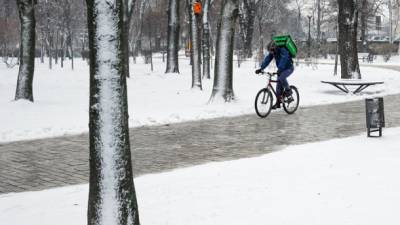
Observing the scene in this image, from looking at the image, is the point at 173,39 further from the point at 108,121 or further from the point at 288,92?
the point at 108,121

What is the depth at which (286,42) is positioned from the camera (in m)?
13.1

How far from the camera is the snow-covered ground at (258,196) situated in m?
5.50

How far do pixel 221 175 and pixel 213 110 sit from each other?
7537 millimetres

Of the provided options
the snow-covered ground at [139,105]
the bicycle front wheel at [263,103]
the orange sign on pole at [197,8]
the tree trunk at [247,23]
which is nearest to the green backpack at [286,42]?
the bicycle front wheel at [263,103]

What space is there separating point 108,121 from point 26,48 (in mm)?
11662

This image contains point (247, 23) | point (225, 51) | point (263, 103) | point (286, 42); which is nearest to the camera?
point (286, 42)

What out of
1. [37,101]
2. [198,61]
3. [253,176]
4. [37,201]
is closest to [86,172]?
[37,201]

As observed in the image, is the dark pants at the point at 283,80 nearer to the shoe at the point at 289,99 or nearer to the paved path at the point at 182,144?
the shoe at the point at 289,99

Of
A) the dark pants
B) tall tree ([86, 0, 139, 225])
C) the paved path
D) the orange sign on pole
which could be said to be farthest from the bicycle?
tall tree ([86, 0, 139, 225])

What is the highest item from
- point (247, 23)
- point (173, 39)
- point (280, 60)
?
point (247, 23)

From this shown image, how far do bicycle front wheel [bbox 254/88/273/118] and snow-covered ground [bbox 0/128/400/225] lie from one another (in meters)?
5.28

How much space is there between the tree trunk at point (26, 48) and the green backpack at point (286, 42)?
664cm

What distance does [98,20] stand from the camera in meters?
4.52

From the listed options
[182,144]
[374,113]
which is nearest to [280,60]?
[374,113]
